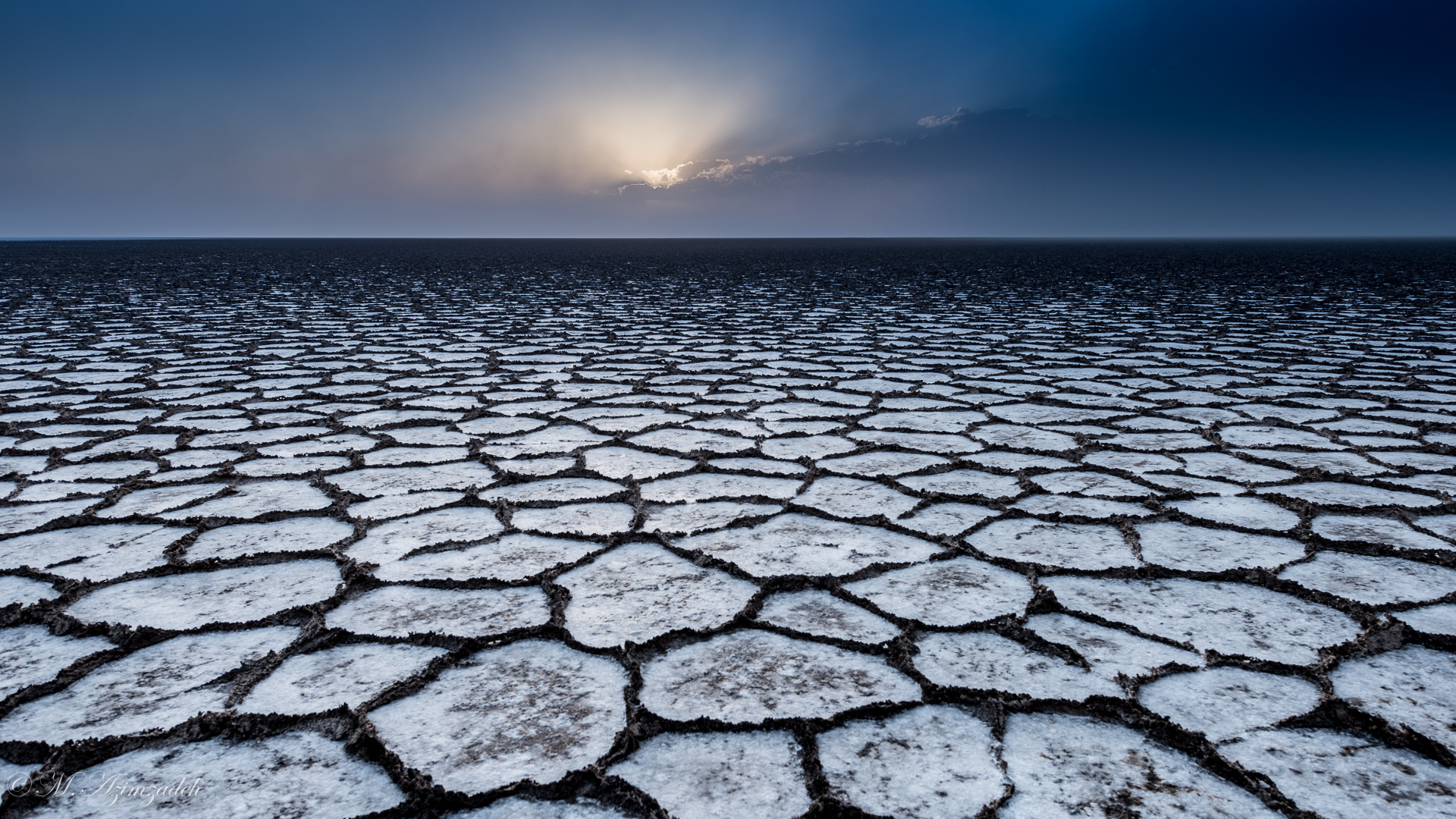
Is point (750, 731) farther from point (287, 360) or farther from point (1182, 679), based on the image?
point (287, 360)

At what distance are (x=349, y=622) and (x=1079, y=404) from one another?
Result: 97.3 inches

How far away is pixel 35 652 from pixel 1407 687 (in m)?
1.87

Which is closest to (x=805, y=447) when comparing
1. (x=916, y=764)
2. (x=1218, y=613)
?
(x=1218, y=613)

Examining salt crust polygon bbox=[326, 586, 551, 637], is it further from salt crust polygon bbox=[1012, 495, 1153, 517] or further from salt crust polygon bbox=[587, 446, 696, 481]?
salt crust polygon bbox=[1012, 495, 1153, 517]

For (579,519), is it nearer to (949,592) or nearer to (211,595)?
(211,595)

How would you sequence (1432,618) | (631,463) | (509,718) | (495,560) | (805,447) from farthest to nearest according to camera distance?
1. (805,447)
2. (631,463)
3. (495,560)
4. (1432,618)
5. (509,718)

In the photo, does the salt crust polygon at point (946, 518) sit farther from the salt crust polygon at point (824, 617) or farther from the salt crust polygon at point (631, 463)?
the salt crust polygon at point (631, 463)

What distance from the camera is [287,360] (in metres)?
3.88

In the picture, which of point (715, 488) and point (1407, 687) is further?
point (715, 488)

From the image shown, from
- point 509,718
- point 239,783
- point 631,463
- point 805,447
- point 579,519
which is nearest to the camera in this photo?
point 239,783

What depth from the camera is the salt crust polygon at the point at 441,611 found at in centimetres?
127

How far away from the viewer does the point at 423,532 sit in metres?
1.67

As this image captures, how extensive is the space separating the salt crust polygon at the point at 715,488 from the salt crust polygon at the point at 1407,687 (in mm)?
1064

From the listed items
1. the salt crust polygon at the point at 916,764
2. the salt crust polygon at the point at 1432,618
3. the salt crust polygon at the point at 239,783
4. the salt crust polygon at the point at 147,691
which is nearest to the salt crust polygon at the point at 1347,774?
the salt crust polygon at the point at 916,764
